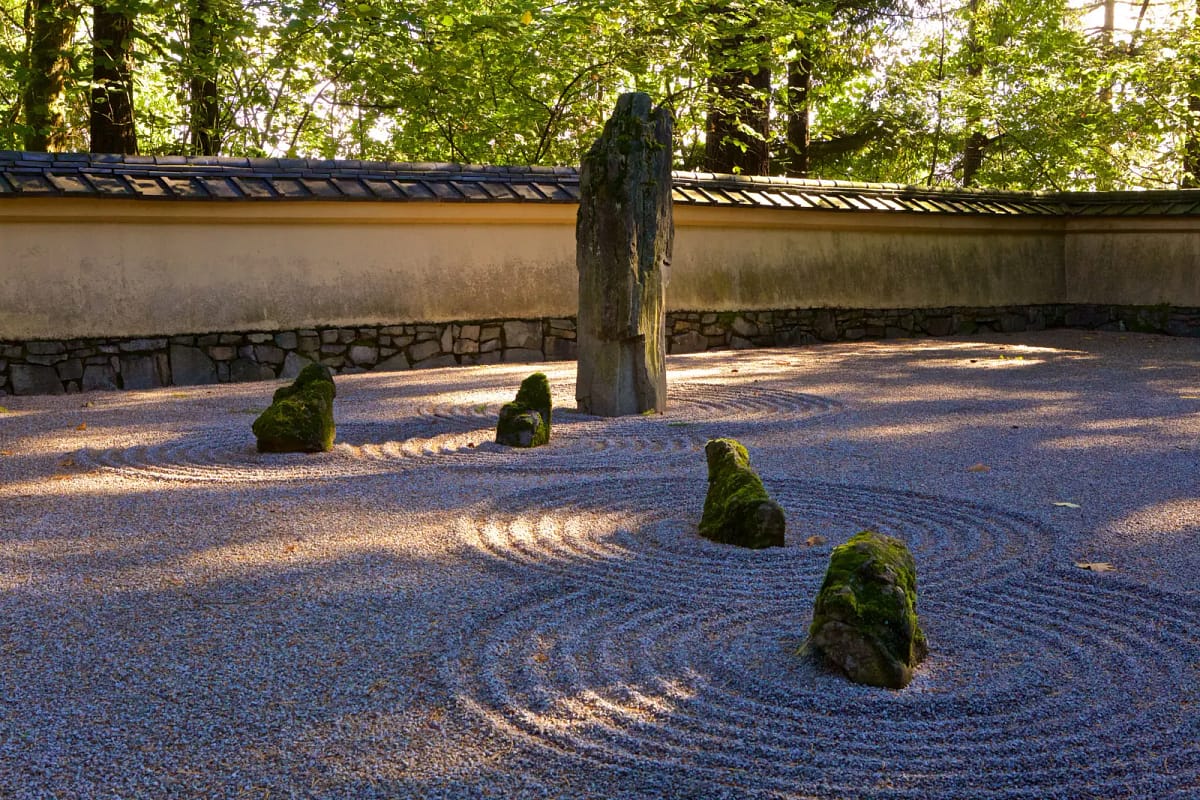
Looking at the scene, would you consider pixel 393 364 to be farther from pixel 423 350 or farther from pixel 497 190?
pixel 497 190

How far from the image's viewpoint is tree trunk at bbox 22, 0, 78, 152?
1235 cm

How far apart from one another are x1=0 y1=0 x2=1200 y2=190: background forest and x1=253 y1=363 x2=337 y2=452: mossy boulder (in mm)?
7060

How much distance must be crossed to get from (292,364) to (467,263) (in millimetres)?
2023

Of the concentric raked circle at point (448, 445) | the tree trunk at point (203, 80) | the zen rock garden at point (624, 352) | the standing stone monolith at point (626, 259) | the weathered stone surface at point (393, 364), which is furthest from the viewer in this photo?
the tree trunk at point (203, 80)

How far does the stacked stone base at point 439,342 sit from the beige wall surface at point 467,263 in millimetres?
124

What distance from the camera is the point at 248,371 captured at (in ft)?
32.9

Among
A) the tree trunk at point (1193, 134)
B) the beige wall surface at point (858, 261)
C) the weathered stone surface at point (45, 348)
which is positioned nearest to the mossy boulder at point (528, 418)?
the weathered stone surface at point (45, 348)

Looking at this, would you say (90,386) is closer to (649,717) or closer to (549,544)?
(549,544)

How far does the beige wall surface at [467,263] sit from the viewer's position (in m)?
9.32

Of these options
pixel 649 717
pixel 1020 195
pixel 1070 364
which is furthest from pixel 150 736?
pixel 1020 195

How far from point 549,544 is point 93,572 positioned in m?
1.59

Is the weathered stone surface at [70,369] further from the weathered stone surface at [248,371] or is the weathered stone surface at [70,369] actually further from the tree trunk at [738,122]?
the tree trunk at [738,122]

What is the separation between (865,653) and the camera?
2785 mm

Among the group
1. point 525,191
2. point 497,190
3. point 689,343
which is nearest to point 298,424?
point 497,190
